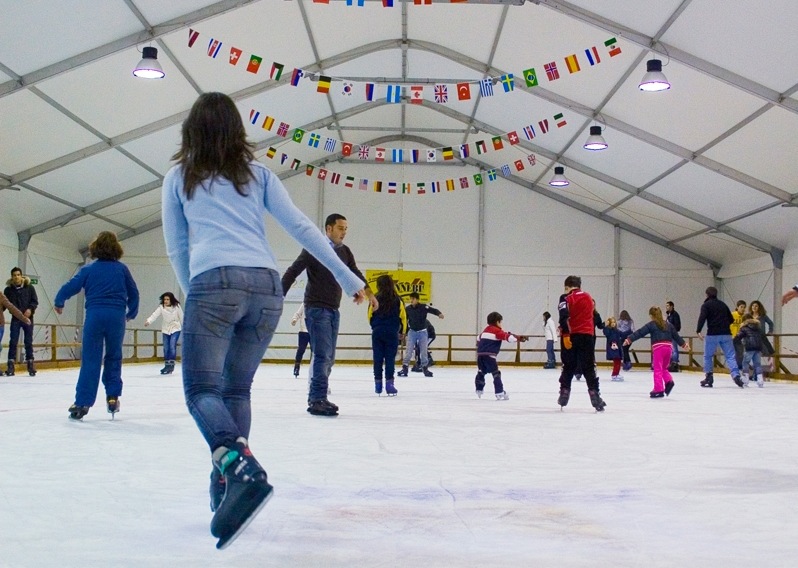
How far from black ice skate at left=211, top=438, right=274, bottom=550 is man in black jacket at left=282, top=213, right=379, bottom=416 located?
4.07m

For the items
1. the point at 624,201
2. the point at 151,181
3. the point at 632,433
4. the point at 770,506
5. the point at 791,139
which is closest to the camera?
the point at 770,506

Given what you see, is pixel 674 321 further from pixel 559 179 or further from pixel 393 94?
pixel 393 94

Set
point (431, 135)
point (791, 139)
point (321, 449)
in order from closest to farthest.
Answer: point (321, 449) → point (791, 139) → point (431, 135)

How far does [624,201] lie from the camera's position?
19719 mm

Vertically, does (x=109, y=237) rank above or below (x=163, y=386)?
above

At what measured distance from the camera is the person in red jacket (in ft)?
22.9

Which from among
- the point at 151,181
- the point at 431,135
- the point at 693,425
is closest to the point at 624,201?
the point at 431,135

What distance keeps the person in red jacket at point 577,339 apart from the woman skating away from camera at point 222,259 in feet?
15.7

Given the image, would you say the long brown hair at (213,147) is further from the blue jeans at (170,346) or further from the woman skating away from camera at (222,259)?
the blue jeans at (170,346)

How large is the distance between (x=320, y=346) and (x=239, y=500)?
4197 mm

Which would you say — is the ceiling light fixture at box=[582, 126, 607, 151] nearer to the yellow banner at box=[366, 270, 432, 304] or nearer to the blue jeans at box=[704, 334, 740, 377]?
the blue jeans at box=[704, 334, 740, 377]

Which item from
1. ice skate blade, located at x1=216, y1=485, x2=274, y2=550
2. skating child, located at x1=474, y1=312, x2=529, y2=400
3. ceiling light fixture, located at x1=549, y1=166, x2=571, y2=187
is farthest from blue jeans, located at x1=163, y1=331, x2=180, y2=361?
ice skate blade, located at x1=216, y1=485, x2=274, y2=550

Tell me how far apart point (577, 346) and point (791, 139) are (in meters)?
7.31

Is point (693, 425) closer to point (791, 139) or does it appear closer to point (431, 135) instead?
point (791, 139)
